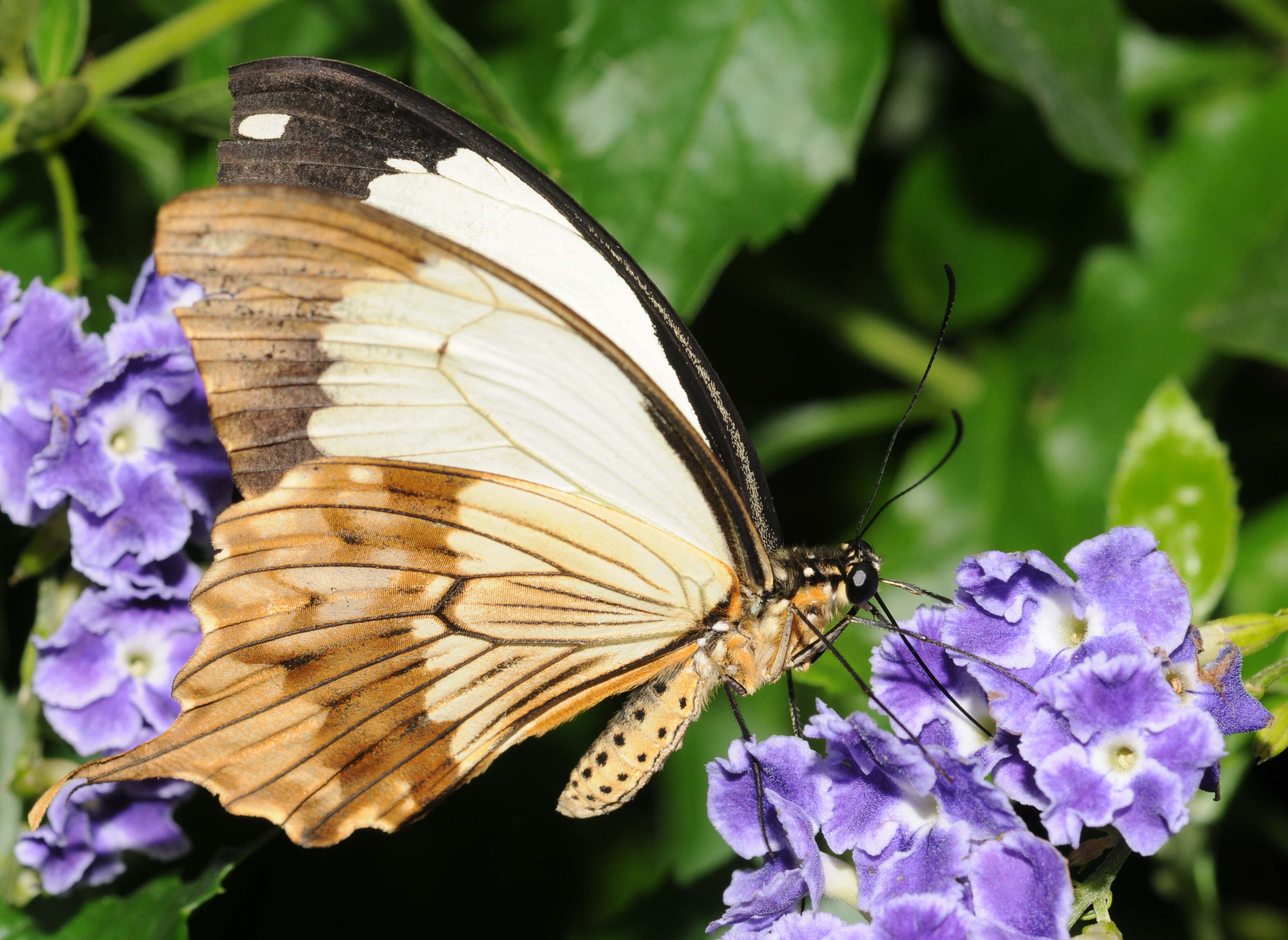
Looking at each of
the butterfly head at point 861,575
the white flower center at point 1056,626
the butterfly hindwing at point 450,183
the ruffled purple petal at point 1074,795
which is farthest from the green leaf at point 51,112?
the ruffled purple petal at point 1074,795

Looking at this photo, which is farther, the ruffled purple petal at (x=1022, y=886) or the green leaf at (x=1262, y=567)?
the green leaf at (x=1262, y=567)

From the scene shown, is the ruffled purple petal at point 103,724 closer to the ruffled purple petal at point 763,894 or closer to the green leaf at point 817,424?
the ruffled purple petal at point 763,894

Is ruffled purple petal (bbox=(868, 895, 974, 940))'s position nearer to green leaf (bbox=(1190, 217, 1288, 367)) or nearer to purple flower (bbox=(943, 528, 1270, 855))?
purple flower (bbox=(943, 528, 1270, 855))

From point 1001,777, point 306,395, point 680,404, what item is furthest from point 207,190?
point 1001,777

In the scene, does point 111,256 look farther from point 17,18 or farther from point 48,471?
point 48,471

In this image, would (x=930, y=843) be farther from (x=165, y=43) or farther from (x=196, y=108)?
(x=165, y=43)

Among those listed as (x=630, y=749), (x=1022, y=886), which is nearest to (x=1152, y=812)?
(x=1022, y=886)
